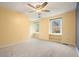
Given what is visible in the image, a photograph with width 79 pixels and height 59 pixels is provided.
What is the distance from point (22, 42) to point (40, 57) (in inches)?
16.2

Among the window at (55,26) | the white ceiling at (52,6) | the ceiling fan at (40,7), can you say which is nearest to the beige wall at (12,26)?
the white ceiling at (52,6)

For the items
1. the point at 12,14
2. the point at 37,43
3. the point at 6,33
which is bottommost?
the point at 37,43

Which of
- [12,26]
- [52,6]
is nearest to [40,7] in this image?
[52,6]

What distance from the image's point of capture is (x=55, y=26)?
6.42 feet

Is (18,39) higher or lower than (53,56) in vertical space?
higher

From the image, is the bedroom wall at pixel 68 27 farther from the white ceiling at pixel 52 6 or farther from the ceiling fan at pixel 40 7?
the ceiling fan at pixel 40 7

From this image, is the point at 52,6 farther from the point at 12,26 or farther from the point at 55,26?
the point at 12,26

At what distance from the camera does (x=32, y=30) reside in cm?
196

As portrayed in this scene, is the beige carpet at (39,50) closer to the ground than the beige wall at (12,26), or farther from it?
closer to the ground

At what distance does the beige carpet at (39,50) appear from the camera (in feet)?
5.98

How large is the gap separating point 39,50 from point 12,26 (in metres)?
0.64

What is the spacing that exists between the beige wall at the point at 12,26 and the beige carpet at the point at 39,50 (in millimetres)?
127

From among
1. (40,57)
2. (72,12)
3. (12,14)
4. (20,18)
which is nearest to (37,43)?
(40,57)

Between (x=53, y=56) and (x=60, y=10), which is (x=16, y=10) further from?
(x=53, y=56)
